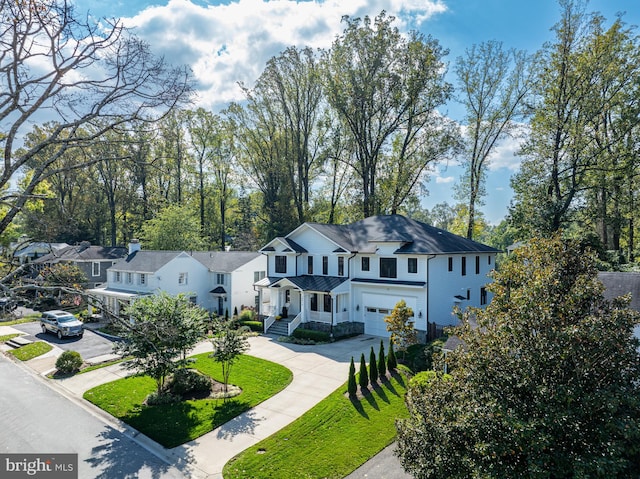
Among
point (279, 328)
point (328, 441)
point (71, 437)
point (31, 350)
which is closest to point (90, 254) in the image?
point (31, 350)

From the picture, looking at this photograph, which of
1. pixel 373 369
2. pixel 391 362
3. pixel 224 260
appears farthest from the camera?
pixel 224 260

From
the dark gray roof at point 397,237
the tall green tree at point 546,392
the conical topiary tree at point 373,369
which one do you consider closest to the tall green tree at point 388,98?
the dark gray roof at point 397,237

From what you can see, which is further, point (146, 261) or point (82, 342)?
point (146, 261)

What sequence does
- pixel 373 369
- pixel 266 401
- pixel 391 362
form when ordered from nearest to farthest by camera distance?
pixel 266 401 < pixel 373 369 < pixel 391 362

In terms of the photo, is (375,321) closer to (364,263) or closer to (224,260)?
(364,263)

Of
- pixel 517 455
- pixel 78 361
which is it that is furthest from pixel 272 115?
pixel 517 455

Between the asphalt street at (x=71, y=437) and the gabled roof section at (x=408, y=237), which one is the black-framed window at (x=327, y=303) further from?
the asphalt street at (x=71, y=437)
